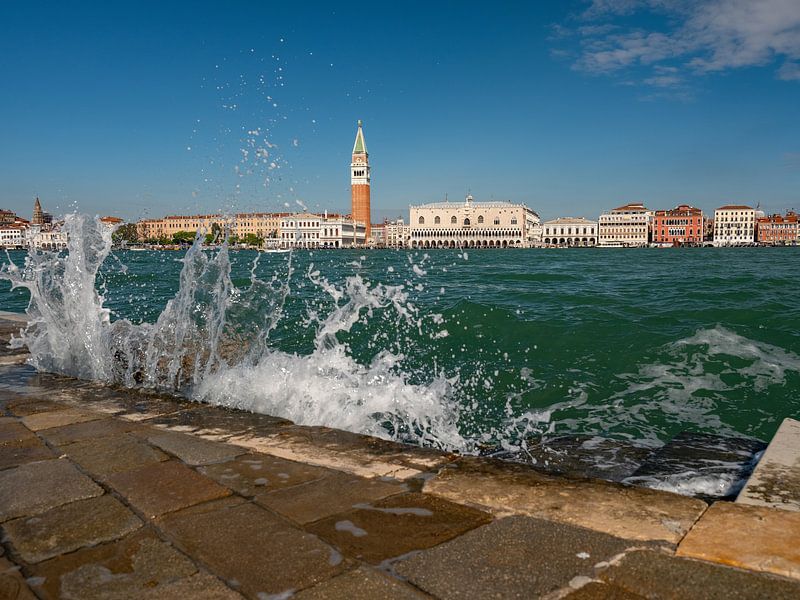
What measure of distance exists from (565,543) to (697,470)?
5.65 feet

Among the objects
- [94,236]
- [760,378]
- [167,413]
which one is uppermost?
[94,236]

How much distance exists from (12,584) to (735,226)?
140m

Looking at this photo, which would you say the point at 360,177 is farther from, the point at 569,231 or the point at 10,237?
the point at 10,237

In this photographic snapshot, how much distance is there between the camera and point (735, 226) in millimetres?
119500

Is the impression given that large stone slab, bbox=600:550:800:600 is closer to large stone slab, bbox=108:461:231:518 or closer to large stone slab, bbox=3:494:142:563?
large stone slab, bbox=108:461:231:518

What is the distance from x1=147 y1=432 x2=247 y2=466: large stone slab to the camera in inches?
101

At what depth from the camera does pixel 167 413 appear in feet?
11.5

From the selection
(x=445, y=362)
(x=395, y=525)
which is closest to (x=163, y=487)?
(x=395, y=525)

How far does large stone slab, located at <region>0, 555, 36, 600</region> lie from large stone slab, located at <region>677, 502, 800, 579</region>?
1825mm

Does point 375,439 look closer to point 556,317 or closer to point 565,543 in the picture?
point 565,543

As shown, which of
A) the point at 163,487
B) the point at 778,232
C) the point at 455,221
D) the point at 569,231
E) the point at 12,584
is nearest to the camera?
the point at 12,584

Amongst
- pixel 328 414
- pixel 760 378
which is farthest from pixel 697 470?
pixel 760 378

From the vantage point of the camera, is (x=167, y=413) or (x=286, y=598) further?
(x=167, y=413)

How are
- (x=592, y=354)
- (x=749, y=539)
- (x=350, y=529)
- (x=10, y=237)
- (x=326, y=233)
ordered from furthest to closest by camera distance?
(x=326, y=233) < (x=10, y=237) < (x=592, y=354) < (x=350, y=529) < (x=749, y=539)
